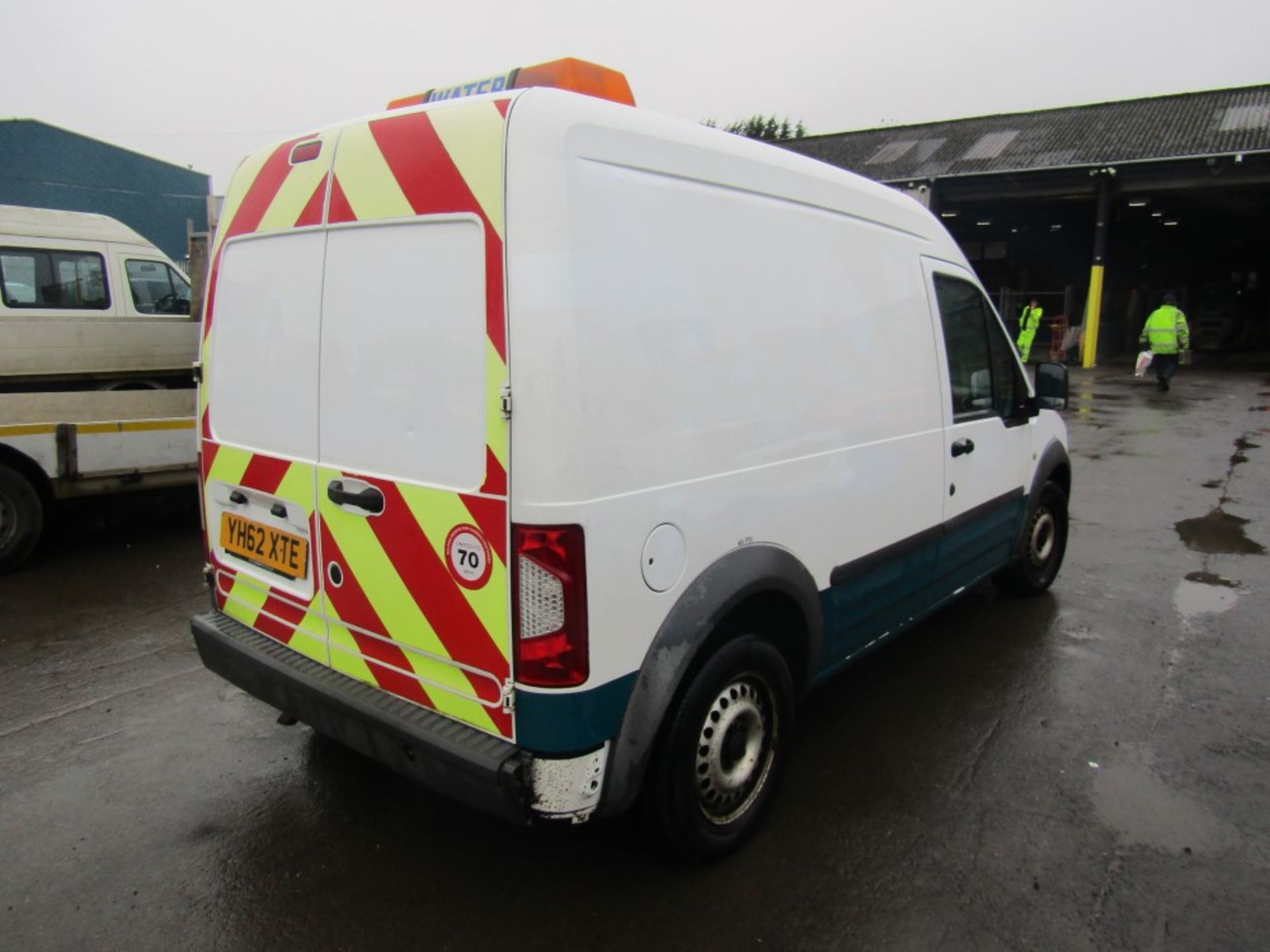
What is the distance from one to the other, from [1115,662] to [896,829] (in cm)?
207

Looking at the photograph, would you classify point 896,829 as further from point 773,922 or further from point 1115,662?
point 1115,662

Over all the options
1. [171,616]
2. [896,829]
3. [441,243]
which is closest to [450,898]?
[896,829]

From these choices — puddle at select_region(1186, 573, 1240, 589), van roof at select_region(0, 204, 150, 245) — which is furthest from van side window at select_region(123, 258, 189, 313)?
puddle at select_region(1186, 573, 1240, 589)

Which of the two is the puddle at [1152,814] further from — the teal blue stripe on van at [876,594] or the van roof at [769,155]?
the van roof at [769,155]

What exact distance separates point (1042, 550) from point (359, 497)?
4.27 m

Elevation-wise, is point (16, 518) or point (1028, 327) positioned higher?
point (1028, 327)

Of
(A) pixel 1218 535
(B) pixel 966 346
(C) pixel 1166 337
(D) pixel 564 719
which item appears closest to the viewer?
(D) pixel 564 719

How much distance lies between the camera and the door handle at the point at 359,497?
2410 mm

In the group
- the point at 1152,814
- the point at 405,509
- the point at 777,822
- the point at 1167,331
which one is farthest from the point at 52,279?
the point at 1167,331

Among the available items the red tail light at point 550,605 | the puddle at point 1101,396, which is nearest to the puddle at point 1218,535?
the red tail light at point 550,605

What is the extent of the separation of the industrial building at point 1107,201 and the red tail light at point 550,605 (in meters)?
22.7

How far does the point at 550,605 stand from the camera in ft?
6.89

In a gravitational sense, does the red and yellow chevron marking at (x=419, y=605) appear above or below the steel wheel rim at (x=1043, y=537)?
above

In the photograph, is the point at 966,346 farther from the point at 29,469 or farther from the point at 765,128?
the point at 765,128
